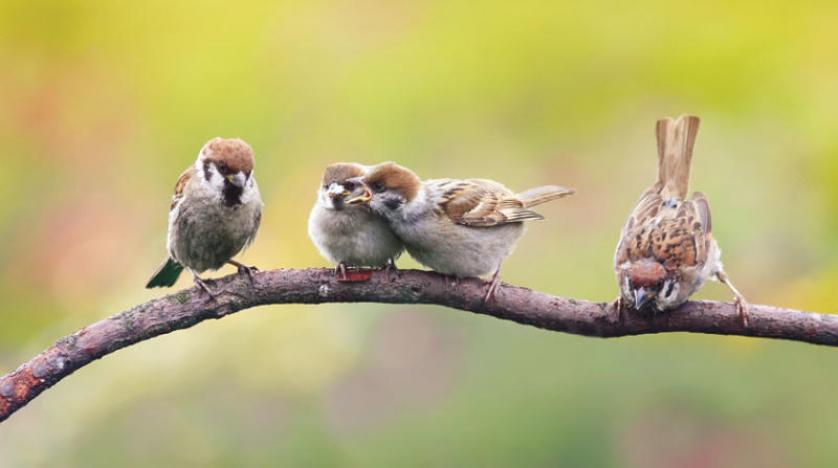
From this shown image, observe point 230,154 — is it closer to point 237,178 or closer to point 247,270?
point 237,178

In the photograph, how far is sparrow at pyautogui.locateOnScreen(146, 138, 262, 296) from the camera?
3.38 meters

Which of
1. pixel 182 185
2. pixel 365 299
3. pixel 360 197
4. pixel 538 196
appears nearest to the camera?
pixel 365 299

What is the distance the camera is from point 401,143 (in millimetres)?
6328

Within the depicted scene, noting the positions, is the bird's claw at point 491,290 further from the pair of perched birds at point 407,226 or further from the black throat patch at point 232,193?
the black throat patch at point 232,193

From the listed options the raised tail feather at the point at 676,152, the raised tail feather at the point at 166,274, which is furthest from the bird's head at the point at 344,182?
the raised tail feather at the point at 676,152

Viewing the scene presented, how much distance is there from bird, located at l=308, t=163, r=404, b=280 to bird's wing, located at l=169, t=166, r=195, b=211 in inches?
17.6

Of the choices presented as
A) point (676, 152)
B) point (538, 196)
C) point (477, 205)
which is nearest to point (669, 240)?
point (676, 152)

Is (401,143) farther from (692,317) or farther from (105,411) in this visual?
(692,317)

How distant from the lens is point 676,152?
387cm

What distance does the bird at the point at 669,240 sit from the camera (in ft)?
10.5

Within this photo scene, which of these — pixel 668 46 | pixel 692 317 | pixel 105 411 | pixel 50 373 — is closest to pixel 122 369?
pixel 105 411

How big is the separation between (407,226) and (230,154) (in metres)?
0.66

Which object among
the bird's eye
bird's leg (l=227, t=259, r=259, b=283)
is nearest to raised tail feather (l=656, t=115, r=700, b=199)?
the bird's eye

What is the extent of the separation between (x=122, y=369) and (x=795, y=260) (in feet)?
12.2
